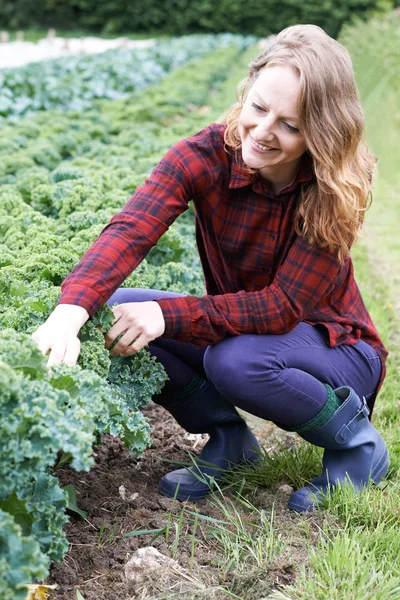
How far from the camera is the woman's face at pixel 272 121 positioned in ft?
7.93

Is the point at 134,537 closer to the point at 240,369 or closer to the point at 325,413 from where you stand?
the point at 240,369

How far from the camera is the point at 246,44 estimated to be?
26391 millimetres

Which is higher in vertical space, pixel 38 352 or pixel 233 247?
pixel 233 247

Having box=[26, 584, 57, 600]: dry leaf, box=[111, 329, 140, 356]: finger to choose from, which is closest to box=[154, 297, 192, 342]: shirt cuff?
box=[111, 329, 140, 356]: finger

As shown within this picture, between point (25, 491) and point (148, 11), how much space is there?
3413 centimetres

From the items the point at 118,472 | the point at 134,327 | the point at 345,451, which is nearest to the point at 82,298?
the point at 134,327

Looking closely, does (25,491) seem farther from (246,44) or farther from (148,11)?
(148,11)

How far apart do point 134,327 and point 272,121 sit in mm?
818

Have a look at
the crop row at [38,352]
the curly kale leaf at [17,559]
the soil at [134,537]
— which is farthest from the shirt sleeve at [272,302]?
the curly kale leaf at [17,559]

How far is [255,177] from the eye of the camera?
8.79 feet

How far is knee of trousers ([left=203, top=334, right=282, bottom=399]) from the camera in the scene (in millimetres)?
2570

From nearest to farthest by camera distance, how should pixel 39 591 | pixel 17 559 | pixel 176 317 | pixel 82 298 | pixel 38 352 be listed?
pixel 17 559, pixel 38 352, pixel 39 591, pixel 82 298, pixel 176 317

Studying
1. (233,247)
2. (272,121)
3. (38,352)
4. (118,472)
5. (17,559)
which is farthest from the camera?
(118,472)

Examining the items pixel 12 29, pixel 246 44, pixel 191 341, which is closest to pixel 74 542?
pixel 191 341
